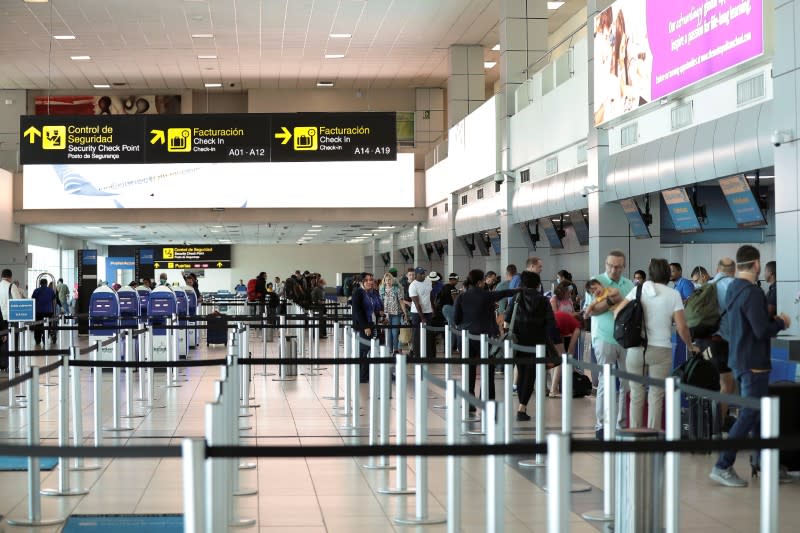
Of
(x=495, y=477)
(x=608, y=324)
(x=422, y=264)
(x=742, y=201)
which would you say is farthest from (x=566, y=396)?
(x=422, y=264)

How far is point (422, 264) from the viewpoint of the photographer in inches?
1483

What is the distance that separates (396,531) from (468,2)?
2008 cm

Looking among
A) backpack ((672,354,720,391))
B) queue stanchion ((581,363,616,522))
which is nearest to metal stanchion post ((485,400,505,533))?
queue stanchion ((581,363,616,522))

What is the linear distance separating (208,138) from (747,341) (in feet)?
61.3

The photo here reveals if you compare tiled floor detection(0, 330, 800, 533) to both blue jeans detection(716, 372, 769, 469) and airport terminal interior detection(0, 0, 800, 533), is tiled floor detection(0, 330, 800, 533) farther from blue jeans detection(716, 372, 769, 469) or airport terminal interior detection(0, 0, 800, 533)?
blue jeans detection(716, 372, 769, 469)

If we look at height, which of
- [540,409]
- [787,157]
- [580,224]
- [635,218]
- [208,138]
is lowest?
[540,409]

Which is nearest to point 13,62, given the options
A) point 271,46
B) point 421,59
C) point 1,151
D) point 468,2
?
point 1,151

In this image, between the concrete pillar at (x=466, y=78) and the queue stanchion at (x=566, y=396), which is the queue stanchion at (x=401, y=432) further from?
the concrete pillar at (x=466, y=78)

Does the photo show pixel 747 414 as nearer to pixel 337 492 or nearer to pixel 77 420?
pixel 337 492

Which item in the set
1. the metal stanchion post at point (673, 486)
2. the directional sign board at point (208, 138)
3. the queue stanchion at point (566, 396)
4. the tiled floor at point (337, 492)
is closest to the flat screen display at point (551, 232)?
the directional sign board at point (208, 138)

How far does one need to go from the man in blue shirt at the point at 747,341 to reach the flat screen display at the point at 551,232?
13464mm

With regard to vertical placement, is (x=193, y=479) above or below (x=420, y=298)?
below

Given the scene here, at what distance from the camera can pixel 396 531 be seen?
6977 mm

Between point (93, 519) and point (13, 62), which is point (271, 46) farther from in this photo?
point (93, 519)
